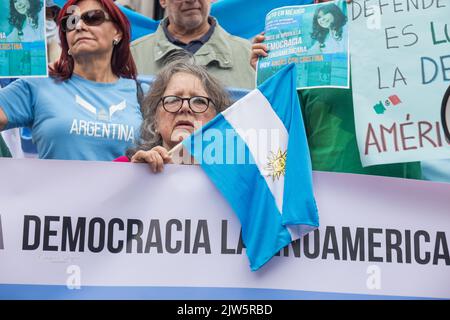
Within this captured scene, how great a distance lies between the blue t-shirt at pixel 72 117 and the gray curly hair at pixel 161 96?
0.05 metres

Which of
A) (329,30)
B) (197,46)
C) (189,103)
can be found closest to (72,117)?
(189,103)

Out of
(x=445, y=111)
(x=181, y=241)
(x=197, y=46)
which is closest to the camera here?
(x=181, y=241)

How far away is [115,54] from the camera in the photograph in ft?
18.1

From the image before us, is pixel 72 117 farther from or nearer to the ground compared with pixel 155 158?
farther from the ground

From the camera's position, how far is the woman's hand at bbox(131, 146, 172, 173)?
201 inches

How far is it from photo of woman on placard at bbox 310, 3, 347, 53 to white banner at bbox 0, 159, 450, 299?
0.64m

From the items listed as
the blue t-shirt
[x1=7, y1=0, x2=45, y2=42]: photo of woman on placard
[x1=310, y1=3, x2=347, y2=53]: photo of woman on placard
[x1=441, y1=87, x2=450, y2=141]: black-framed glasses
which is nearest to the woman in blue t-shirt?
the blue t-shirt

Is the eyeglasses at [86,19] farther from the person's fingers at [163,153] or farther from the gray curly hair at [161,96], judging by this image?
the person's fingers at [163,153]

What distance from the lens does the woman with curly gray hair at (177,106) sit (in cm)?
528

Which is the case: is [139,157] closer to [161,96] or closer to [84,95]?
[161,96]

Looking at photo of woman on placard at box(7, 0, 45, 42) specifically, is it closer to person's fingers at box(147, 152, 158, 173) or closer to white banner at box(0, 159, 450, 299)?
white banner at box(0, 159, 450, 299)

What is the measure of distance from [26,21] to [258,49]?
1156 mm

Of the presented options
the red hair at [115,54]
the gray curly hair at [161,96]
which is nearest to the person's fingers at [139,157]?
the gray curly hair at [161,96]
